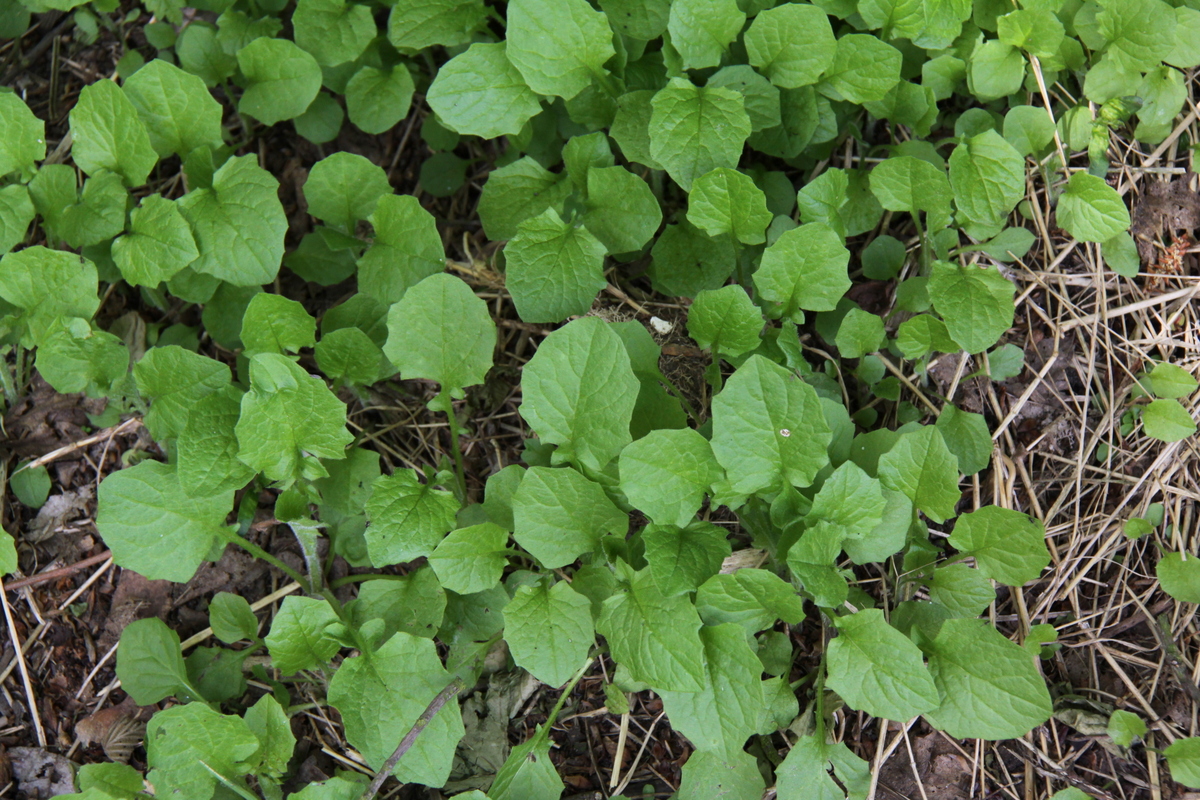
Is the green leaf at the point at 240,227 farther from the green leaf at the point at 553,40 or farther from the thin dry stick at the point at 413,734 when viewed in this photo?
the thin dry stick at the point at 413,734

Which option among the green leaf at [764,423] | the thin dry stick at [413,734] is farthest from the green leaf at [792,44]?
the thin dry stick at [413,734]

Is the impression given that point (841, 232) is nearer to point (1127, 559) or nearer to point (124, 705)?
point (1127, 559)

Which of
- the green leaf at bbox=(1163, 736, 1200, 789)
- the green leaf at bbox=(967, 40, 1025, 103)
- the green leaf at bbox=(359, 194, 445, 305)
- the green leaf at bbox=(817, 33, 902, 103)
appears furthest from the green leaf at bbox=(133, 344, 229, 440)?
the green leaf at bbox=(1163, 736, 1200, 789)

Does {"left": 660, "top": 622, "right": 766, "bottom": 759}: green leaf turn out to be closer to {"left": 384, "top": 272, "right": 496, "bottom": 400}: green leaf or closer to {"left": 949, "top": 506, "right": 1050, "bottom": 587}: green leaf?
{"left": 949, "top": 506, "right": 1050, "bottom": 587}: green leaf

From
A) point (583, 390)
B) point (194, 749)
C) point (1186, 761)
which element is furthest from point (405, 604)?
point (1186, 761)

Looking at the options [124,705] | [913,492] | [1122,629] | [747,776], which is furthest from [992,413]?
[124,705]

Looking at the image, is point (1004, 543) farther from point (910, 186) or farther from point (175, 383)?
point (175, 383)
